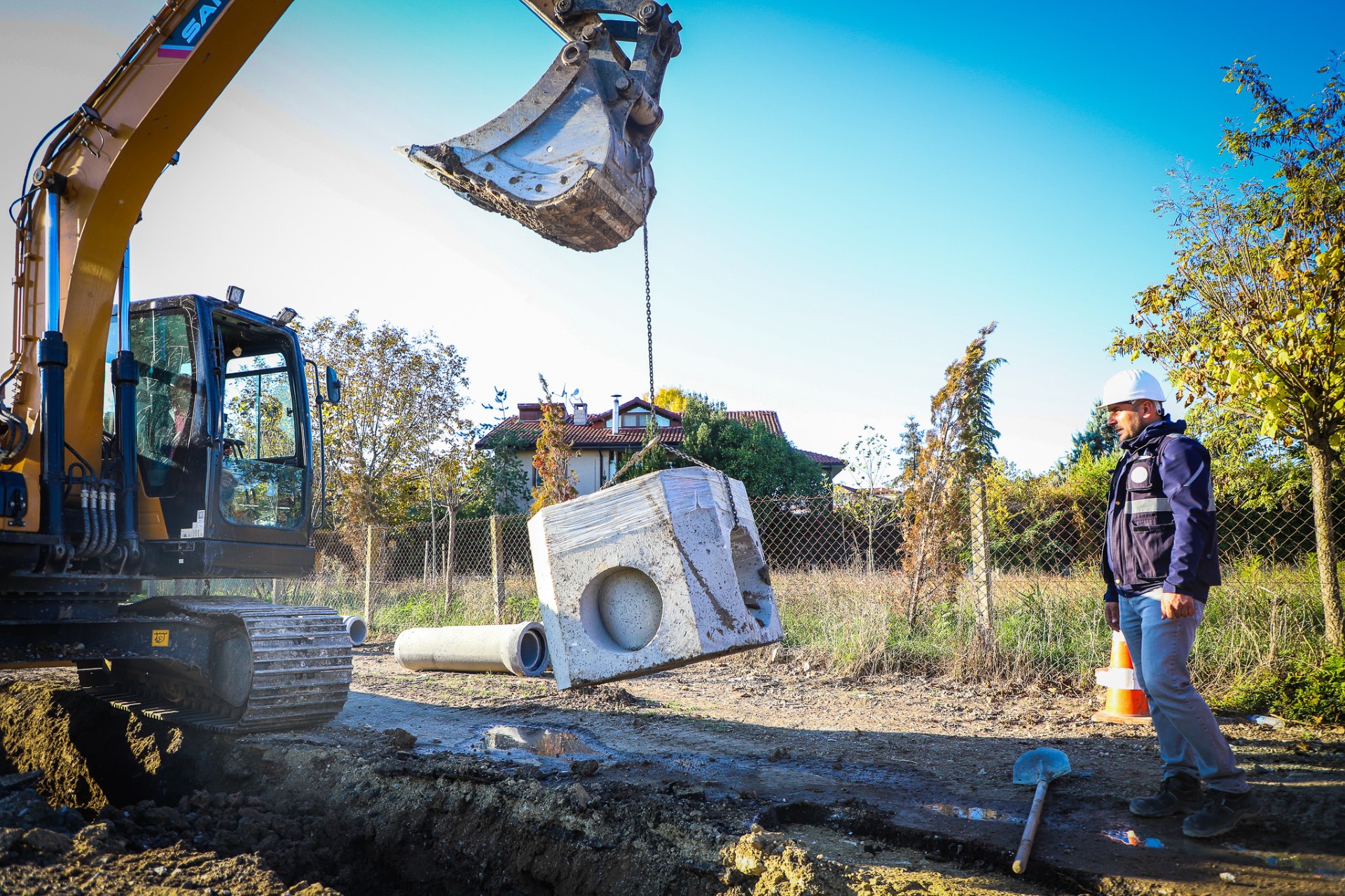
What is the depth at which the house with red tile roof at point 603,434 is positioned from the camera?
31.3 meters

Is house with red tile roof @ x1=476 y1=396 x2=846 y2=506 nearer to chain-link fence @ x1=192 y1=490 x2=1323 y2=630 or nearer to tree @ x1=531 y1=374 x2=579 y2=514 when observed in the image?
chain-link fence @ x1=192 y1=490 x2=1323 y2=630

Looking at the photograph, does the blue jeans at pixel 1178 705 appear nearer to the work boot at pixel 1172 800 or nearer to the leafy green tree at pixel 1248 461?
the work boot at pixel 1172 800

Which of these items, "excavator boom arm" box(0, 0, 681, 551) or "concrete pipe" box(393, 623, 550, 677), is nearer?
"excavator boom arm" box(0, 0, 681, 551)

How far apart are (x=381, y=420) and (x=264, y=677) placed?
12129mm

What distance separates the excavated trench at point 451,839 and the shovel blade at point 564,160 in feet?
9.23

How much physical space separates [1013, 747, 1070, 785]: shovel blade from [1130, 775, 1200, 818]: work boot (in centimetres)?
45

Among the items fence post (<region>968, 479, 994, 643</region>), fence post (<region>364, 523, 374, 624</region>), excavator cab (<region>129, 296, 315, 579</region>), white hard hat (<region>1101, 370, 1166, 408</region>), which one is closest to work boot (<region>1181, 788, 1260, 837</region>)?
white hard hat (<region>1101, 370, 1166, 408</region>)

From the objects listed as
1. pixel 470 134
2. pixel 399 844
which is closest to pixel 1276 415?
pixel 470 134

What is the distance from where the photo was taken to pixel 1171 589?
3.67m

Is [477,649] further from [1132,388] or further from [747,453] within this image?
[747,453]

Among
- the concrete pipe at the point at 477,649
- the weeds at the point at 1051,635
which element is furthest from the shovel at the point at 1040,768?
the concrete pipe at the point at 477,649

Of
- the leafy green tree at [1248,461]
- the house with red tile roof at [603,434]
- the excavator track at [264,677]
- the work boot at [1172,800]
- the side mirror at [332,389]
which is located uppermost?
the house with red tile roof at [603,434]

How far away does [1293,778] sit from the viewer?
4.09 metres

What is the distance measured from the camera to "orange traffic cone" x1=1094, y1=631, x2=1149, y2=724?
18.5ft
